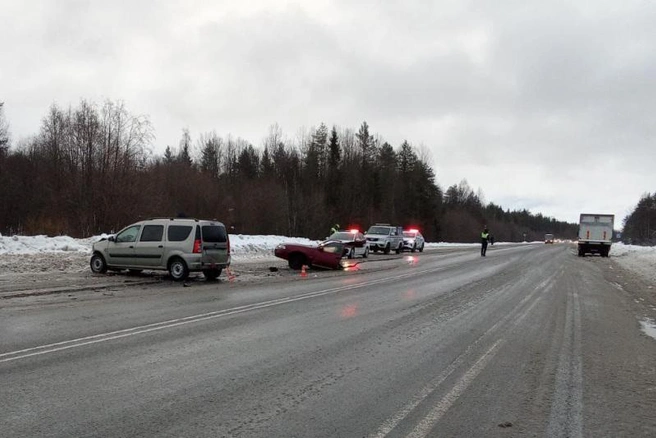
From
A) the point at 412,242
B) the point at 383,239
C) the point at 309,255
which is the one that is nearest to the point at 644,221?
the point at 412,242

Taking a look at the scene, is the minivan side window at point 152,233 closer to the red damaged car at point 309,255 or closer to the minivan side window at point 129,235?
the minivan side window at point 129,235

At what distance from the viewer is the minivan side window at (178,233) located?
16.8 metres

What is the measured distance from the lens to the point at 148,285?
608 inches

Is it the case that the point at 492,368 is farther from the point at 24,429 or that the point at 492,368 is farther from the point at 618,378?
the point at 24,429

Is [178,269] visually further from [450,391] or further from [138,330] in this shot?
[450,391]

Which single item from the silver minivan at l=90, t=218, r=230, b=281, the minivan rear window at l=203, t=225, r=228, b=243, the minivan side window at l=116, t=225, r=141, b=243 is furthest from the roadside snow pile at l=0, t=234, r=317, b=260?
the minivan rear window at l=203, t=225, r=228, b=243

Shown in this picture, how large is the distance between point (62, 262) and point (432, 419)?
18.6 metres

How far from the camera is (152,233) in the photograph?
17141mm

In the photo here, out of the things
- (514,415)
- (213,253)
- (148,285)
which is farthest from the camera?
(213,253)

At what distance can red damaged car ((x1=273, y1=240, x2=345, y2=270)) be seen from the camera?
73.4ft

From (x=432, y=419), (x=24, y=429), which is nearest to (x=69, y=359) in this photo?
(x=24, y=429)

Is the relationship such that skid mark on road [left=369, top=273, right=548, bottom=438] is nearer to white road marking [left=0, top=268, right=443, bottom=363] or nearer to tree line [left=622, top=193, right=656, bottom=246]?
white road marking [left=0, top=268, right=443, bottom=363]

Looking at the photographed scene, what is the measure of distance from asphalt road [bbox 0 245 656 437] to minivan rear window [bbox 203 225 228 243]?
4539 millimetres

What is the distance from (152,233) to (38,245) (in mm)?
8785
